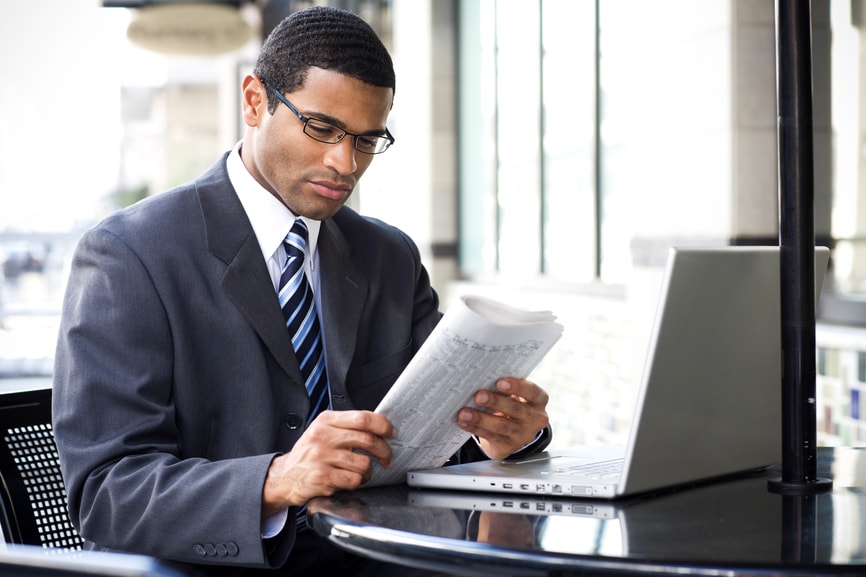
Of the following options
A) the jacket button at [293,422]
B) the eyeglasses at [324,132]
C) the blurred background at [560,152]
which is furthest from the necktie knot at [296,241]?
the blurred background at [560,152]

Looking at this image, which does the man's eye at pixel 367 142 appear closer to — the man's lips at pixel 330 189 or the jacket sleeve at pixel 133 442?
the man's lips at pixel 330 189

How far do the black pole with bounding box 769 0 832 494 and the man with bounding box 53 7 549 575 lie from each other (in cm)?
34

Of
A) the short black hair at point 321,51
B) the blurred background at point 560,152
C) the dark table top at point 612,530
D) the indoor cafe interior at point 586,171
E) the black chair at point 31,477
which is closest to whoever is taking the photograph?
the dark table top at point 612,530

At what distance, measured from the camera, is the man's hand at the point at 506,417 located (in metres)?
1.40

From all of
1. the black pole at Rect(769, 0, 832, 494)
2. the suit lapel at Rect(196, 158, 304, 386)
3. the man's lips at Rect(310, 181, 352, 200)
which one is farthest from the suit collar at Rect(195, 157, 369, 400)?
the black pole at Rect(769, 0, 832, 494)

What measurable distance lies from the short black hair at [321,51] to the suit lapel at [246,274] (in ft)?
0.59

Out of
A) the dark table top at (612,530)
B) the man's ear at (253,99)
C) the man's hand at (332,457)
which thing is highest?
the man's ear at (253,99)

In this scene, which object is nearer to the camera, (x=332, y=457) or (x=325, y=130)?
(x=332, y=457)

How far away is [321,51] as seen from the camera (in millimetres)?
1605

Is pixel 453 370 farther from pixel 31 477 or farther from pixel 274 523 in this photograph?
pixel 31 477

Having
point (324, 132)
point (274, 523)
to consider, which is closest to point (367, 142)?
point (324, 132)

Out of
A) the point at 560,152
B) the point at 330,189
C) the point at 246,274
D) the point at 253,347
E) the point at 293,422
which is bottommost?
the point at 293,422

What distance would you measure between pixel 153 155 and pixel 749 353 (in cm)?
2105

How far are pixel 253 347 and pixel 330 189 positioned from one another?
27cm
